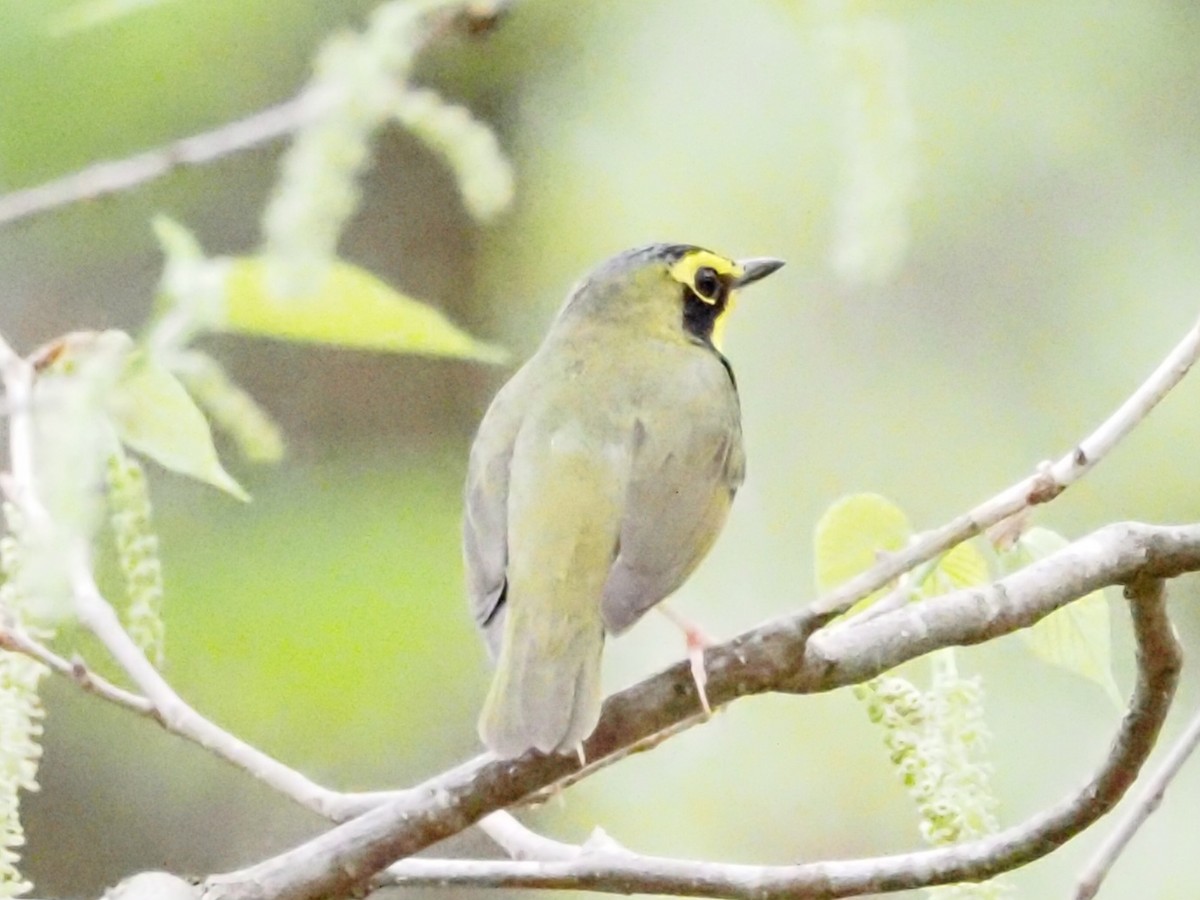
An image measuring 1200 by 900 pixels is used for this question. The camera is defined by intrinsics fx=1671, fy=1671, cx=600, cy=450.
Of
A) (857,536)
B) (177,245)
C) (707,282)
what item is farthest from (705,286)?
(177,245)

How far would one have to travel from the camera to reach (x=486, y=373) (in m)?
2.15

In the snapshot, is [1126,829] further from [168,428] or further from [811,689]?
[168,428]

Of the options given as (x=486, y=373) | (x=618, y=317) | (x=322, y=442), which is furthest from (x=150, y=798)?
(x=618, y=317)

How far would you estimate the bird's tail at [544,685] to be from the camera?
0.81m

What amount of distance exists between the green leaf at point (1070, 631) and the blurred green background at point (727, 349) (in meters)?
1.05

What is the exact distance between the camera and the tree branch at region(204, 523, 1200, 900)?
690mm

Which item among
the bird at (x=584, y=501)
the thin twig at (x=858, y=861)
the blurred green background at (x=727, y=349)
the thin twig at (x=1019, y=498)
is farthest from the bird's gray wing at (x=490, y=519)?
the blurred green background at (x=727, y=349)

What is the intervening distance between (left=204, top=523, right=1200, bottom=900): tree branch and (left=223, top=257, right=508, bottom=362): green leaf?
240 mm

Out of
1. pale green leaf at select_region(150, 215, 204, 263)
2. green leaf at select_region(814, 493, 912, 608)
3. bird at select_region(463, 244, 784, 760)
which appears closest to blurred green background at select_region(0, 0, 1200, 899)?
bird at select_region(463, 244, 784, 760)

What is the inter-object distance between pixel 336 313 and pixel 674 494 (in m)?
0.53

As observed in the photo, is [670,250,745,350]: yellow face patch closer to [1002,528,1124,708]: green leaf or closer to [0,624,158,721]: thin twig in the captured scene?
[1002,528,1124,708]: green leaf

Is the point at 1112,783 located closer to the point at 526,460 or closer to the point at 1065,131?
the point at 526,460

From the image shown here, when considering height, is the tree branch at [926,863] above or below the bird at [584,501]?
below

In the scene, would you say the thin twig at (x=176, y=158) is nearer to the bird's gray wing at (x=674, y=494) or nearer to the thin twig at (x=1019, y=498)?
the thin twig at (x=1019, y=498)
